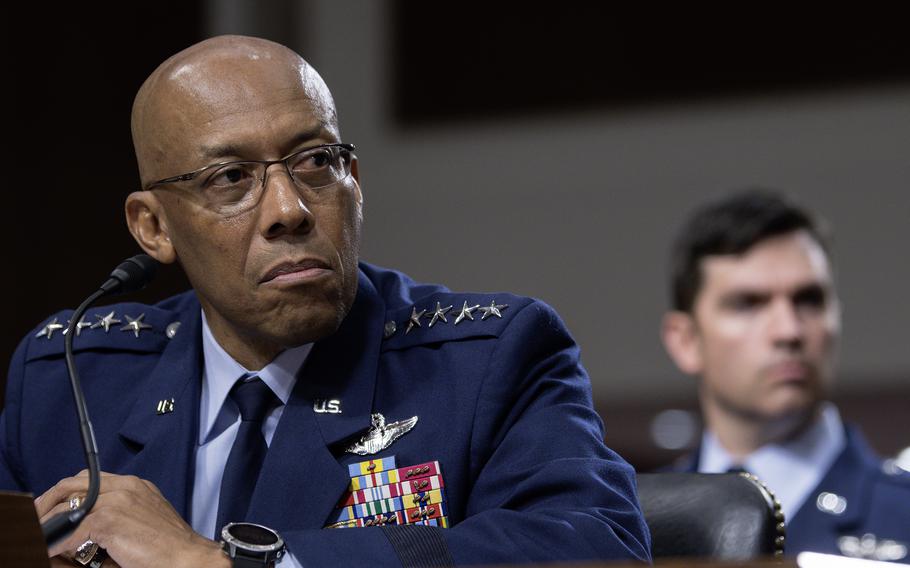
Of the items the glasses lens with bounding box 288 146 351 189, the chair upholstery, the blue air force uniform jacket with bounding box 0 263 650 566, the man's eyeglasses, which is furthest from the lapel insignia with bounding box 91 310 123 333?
the chair upholstery

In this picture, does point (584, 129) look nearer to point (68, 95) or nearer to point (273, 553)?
point (68, 95)

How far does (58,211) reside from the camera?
4797mm

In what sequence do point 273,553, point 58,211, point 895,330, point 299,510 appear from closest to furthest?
point 273,553
point 299,510
point 58,211
point 895,330

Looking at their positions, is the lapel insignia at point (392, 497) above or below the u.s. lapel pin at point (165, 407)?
below

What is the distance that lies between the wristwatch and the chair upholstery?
25.0 inches

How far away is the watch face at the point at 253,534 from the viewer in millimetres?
1607

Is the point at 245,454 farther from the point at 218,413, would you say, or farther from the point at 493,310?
the point at 493,310

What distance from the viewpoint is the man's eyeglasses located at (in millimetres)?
1902

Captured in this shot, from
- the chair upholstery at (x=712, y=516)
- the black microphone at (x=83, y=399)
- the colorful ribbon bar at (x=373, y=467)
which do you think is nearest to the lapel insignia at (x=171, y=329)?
the black microphone at (x=83, y=399)

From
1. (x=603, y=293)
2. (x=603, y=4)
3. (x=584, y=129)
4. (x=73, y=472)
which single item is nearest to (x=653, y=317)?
(x=603, y=293)

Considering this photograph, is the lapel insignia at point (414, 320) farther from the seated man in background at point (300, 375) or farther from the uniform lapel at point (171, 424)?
the uniform lapel at point (171, 424)

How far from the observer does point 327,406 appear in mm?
1960

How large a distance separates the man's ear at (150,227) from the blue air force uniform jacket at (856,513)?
1727 mm

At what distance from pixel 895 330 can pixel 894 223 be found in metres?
0.47
